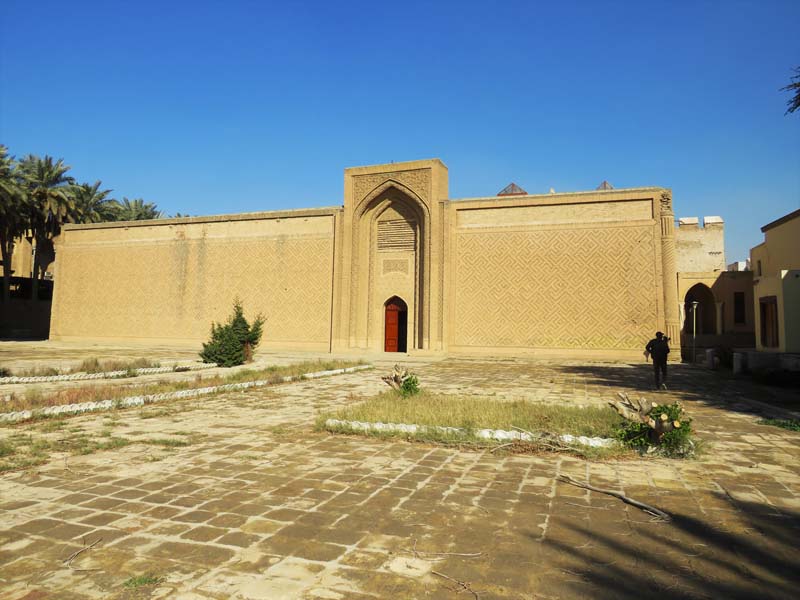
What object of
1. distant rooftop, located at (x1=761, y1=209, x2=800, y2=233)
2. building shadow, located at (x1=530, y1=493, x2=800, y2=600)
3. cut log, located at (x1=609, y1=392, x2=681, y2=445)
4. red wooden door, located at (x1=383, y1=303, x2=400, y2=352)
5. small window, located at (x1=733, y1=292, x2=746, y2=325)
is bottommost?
building shadow, located at (x1=530, y1=493, x2=800, y2=600)

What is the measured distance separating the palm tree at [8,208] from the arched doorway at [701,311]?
3721 cm

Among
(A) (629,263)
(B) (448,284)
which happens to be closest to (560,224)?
(A) (629,263)

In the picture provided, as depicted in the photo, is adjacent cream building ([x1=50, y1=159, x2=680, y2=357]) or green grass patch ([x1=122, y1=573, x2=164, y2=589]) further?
adjacent cream building ([x1=50, y1=159, x2=680, y2=357])

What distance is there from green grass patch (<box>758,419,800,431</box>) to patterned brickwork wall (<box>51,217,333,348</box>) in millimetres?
18509

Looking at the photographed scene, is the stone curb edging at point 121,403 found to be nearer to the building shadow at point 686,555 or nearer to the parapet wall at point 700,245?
the building shadow at point 686,555

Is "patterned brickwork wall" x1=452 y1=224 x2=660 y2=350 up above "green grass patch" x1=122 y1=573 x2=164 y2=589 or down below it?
above

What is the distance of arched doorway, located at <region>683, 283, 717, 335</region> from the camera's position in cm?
2877

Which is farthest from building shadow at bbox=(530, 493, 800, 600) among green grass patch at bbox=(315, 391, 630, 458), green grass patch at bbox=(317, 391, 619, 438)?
green grass patch at bbox=(317, 391, 619, 438)

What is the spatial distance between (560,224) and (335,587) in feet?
65.5

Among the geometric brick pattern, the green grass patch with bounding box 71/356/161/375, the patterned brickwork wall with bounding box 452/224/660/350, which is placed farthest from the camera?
the geometric brick pattern

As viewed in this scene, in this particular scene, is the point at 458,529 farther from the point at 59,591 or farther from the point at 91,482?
the point at 91,482

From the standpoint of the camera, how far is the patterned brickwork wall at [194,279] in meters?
24.3

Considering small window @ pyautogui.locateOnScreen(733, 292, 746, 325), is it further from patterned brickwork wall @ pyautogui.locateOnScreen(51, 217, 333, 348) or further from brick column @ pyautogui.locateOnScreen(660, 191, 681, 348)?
patterned brickwork wall @ pyautogui.locateOnScreen(51, 217, 333, 348)

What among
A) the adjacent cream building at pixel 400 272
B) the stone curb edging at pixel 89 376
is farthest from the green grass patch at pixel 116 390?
the adjacent cream building at pixel 400 272
